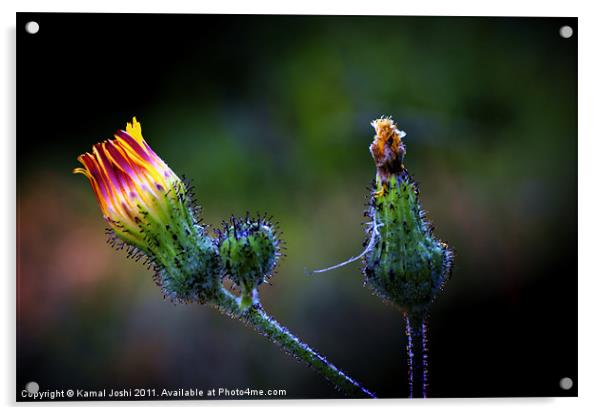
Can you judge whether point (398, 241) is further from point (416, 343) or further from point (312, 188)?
point (312, 188)

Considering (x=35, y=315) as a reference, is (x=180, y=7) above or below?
above

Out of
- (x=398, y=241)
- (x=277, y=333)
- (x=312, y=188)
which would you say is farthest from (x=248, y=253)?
(x=312, y=188)

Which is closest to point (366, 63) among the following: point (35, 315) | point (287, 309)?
point (287, 309)

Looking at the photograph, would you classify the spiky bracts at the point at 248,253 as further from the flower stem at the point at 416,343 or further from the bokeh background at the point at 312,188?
the bokeh background at the point at 312,188

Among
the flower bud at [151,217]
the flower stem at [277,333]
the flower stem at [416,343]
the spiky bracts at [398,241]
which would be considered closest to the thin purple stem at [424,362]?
the flower stem at [416,343]

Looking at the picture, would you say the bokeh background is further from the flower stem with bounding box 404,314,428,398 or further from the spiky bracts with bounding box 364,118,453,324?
the spiky bracts with bounding box 364,118,453,324
